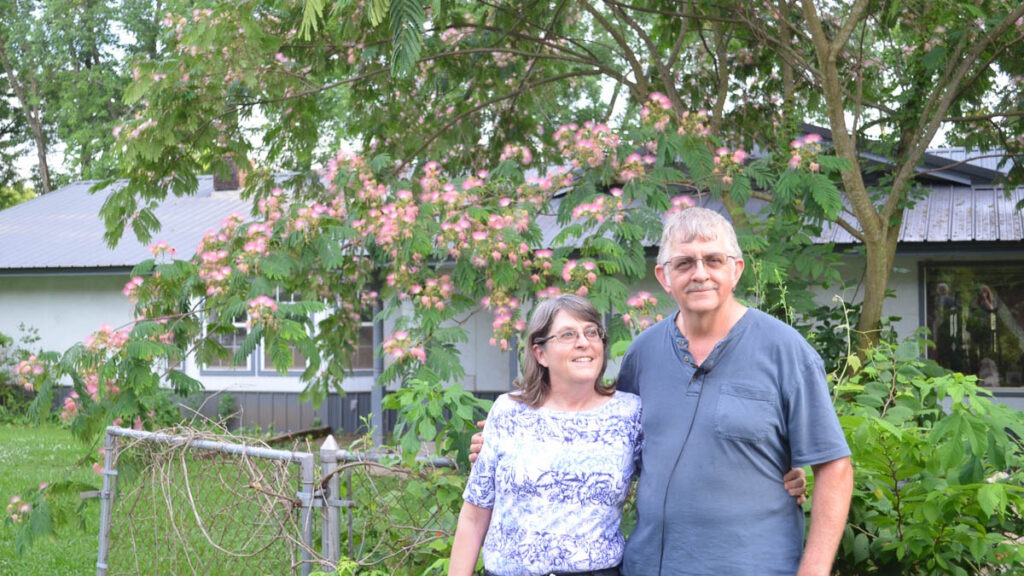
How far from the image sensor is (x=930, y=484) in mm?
3018

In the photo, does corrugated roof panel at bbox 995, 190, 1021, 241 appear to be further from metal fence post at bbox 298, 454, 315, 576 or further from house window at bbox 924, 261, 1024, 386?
metal fence post at bbox 298, 454, 315, 576

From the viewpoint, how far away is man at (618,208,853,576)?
247 centimetres

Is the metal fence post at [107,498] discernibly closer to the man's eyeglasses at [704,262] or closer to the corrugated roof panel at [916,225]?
the man's eyeglasses at [704,262]

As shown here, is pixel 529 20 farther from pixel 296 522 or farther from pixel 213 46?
pixel 296 522

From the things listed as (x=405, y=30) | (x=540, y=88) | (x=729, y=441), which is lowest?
(x=729, y=441)

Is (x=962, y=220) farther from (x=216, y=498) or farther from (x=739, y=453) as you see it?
(x=739, y=453)

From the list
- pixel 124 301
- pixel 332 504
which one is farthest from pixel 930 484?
pixel 124 301

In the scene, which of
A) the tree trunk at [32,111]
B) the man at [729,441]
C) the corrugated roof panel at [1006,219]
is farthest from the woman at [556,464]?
the tree trunk at [32,111]

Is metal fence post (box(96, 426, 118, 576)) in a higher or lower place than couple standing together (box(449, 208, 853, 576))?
lower

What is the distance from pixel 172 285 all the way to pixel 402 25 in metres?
3.21

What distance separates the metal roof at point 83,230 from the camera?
17.6 metres

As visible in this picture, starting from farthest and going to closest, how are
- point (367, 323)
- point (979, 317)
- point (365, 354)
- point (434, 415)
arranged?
point (365, 354)
point (367, 323)
point (979, 317)
point (434, 415)

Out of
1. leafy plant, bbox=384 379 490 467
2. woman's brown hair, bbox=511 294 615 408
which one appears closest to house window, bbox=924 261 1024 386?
leafy plant, bbox=384 379 490 467

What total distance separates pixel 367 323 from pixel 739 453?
536 inches
